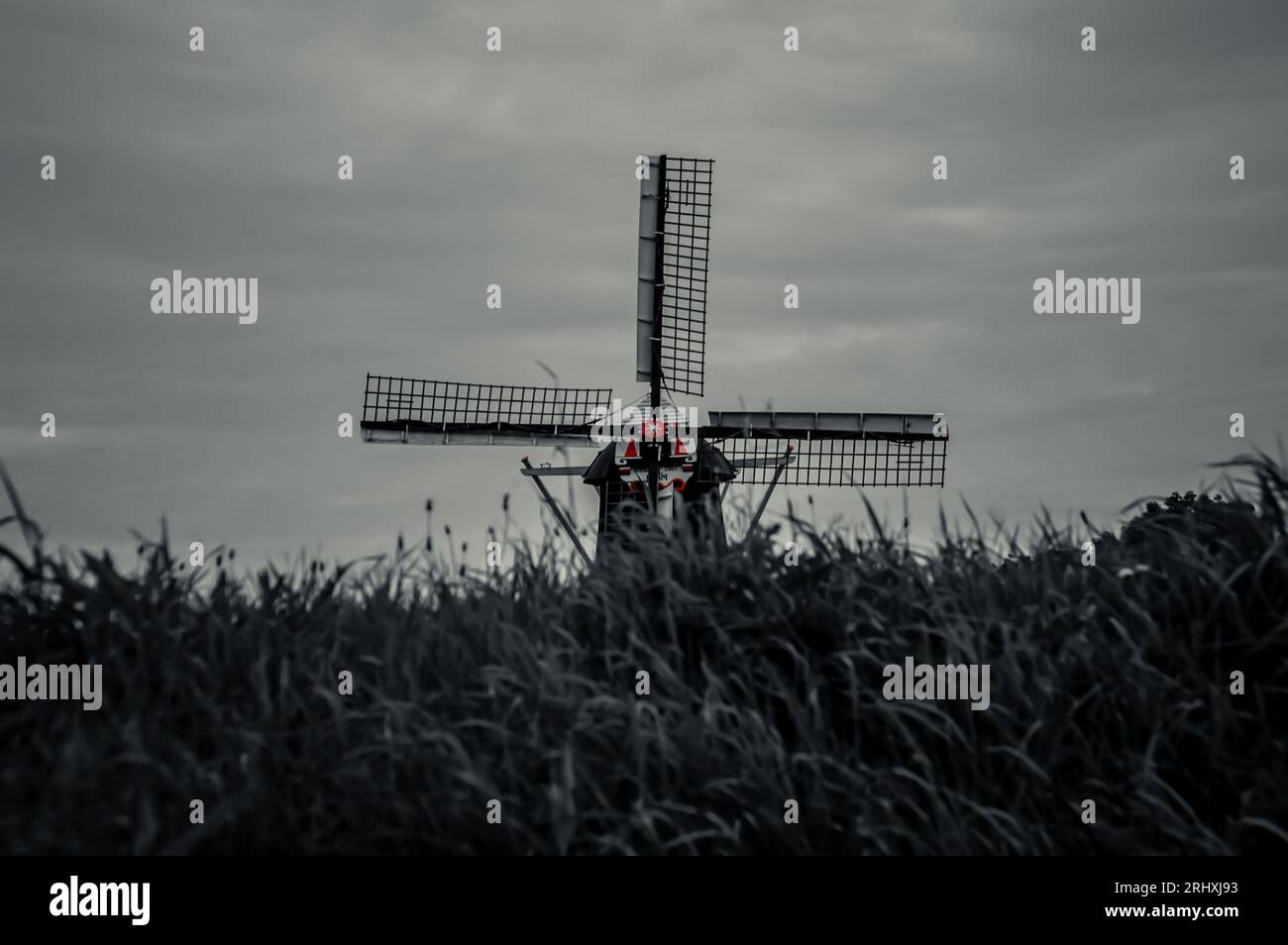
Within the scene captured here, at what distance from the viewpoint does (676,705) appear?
5.64 meters

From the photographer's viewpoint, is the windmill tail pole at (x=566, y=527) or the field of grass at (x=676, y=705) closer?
the field of grass at (x=676, y=705)

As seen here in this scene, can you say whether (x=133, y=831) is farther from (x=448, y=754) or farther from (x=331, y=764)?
(x=448, y=754)

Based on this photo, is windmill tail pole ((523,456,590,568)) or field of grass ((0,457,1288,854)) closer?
field of grass ((0,457,1288,854))

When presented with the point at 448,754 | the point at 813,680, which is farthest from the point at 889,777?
the point at 448,754

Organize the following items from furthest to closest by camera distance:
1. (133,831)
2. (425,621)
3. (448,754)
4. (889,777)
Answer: (425,621)
(889,777)
(448,754)
(133,831)

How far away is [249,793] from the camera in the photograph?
5031 mm

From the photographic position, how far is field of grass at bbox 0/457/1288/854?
5.21 m

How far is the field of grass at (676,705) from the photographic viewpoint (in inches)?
205

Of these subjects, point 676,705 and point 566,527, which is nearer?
point 676,705

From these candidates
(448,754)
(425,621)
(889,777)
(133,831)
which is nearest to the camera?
(133,831)

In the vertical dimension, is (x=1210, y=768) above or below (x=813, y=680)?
below
